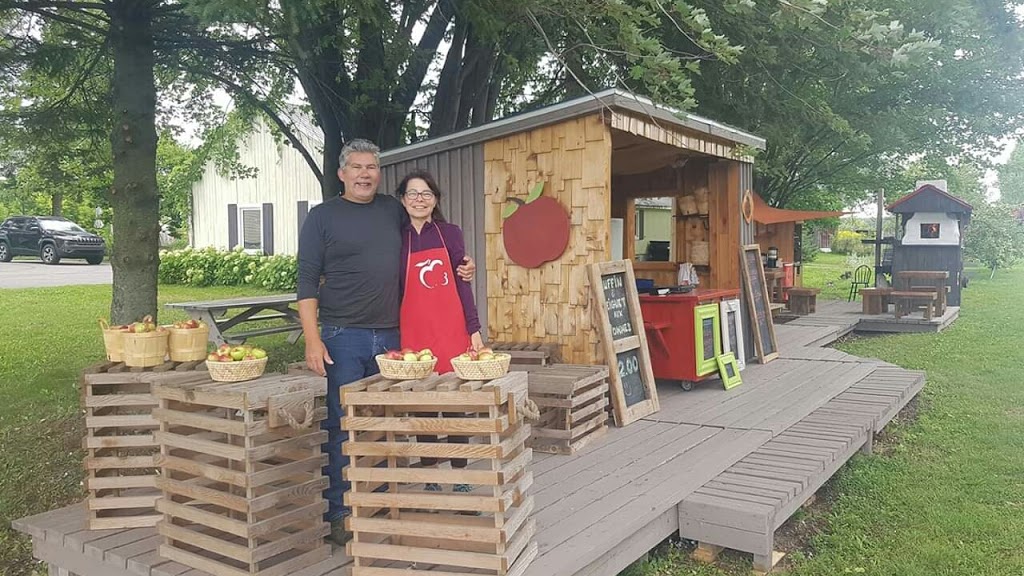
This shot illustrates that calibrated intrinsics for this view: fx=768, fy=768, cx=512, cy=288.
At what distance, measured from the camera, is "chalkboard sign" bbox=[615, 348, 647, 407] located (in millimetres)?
5852

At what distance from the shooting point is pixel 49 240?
24.3 metres

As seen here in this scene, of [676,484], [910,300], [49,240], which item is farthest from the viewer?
[49,240]

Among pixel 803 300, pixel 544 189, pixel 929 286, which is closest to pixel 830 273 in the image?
pixel 929 286

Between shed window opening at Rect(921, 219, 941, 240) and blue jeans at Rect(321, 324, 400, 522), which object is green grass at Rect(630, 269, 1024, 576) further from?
shed window opening at Rect(921, 219, 941, 240)

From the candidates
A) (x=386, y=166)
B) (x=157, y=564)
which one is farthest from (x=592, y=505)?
(x=386, y=166)

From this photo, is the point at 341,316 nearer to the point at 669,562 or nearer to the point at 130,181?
the point at 669,562

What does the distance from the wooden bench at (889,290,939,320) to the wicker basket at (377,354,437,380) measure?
11700mm

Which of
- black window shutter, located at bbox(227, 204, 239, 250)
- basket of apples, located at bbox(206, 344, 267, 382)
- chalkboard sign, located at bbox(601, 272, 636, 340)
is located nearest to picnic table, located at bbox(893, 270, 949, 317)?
chalkboard sign, located at bbox(601, 272, 636, 340)

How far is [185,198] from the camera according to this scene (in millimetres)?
24312

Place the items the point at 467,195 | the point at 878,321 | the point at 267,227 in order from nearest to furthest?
the point at 467,195
the point at 878,321
the point at 267,227

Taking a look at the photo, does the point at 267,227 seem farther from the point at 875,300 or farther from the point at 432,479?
the point at 432,479

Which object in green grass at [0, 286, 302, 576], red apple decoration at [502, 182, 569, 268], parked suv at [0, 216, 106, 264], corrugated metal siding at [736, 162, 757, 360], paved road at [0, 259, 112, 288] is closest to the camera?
green grass at [0, 286, 302, 576]

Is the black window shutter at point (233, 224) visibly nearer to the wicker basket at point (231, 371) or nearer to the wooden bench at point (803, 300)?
the wooden bench at point (803, 300)

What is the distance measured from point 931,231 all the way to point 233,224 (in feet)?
58.2
